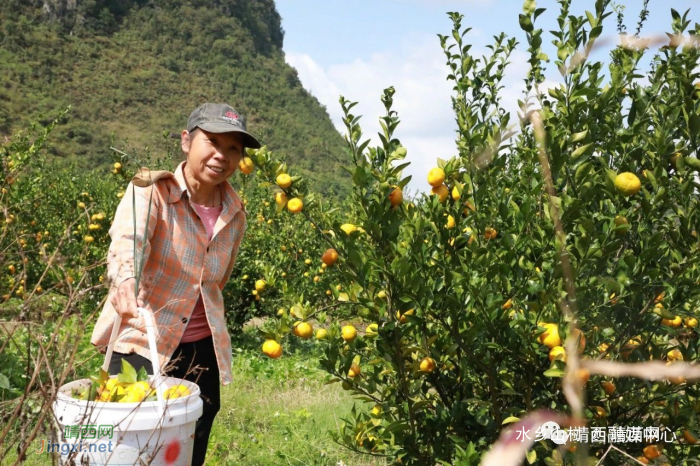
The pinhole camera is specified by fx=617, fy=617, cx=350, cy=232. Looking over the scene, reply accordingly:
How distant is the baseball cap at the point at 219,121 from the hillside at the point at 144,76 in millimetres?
28877

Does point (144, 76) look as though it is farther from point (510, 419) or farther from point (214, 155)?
point (510, 419)

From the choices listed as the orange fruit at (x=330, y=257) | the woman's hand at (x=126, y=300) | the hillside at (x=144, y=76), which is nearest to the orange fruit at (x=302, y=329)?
the orange fruit at (x=330, y=257)

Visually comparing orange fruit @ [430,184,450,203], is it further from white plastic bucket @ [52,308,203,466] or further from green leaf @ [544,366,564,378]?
white plastic bucket @ [52,308,203,466]

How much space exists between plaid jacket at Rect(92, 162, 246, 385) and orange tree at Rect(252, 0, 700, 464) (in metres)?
0.52

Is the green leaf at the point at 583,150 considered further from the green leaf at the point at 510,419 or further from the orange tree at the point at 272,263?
the orange tree at the point at 272,263

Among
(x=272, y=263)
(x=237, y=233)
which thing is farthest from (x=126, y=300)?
(x=272, y=263)

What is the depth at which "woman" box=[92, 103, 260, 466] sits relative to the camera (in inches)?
84.9

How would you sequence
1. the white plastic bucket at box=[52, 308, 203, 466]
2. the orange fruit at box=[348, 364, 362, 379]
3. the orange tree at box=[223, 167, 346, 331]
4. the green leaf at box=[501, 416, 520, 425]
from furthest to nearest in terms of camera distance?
the orange tree at box=[223, 167, 346, 331]
the orange fruit at box=[348, 364, 362, 379]
the green leaf at box=[501, 416, 520, 425]
the white plastic bucket at box=[52, 308, 203, 466]

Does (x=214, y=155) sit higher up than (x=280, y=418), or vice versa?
(x=214, y=155)

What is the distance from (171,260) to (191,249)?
0.30 feet

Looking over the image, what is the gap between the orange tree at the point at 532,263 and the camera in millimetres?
1653

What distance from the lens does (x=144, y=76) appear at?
168 ft

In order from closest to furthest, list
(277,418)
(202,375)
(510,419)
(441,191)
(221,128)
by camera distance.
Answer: (510,419)
(441,191)
(221,128)
(202,375)
(277,418)

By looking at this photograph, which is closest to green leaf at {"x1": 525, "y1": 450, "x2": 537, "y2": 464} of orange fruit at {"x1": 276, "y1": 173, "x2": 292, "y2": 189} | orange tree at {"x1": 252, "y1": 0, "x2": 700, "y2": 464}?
orange tree at {"x1": 252, "y1": 0, "x2": 700, "y2": 464}
